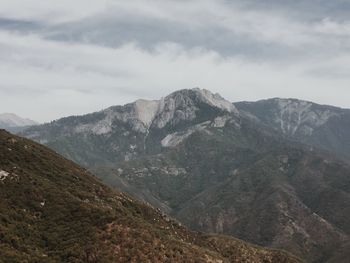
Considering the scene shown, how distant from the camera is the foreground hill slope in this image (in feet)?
307

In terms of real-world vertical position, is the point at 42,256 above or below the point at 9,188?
below

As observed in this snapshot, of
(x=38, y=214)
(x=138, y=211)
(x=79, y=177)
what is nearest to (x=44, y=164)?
(x=79, y=177)

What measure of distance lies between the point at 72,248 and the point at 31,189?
24.5 metres

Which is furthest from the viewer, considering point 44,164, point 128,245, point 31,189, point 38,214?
point 44,164

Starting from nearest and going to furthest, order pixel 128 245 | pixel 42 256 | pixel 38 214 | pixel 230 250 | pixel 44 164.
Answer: pixel 42 256, pixel 128 245, pixel 38 214, pixel 44 164, pixel 230 250

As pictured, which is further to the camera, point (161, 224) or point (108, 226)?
point (161, 224)

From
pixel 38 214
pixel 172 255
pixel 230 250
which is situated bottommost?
pixel 230 250

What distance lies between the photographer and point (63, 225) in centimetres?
10475

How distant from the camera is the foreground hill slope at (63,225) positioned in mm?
93500

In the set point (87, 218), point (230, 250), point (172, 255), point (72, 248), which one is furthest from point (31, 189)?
point (230, 250)

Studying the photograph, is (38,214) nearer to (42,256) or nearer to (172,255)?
(42,256)

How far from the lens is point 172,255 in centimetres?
10294

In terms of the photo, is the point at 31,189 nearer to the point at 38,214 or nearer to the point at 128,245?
the point at 38,214

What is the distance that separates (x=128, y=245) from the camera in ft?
328
